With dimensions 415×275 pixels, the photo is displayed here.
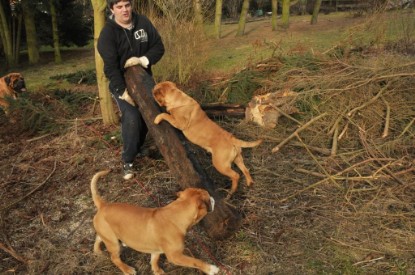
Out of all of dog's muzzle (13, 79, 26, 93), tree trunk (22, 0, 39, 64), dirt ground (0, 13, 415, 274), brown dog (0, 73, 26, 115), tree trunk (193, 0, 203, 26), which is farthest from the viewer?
tree trunk (22, 0, 39, 64)

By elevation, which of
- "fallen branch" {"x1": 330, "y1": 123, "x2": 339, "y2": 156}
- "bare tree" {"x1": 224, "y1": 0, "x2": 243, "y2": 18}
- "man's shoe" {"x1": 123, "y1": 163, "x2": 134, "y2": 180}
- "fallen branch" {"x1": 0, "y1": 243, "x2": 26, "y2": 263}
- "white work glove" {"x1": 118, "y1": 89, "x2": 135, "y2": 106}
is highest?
"bare tree" {"x1": 224, "y1": 0, "x2": 243, "y2": 18}

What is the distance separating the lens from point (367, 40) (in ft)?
31.6

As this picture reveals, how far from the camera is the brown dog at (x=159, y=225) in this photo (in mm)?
3145

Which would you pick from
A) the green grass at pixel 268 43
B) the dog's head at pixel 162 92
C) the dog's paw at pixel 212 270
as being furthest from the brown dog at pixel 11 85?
the dog's paw at pixel 212 270

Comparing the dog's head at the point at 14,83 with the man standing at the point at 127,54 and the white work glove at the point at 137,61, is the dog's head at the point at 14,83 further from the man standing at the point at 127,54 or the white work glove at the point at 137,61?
the white work glove at the point at 137,61

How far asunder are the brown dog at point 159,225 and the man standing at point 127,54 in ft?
5.97

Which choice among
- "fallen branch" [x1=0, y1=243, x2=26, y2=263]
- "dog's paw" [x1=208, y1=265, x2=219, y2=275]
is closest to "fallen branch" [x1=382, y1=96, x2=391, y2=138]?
"dog's paw" [x1=208, y1=265, x2=219, y2=275]

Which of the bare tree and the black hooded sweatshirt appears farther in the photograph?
the bare tree

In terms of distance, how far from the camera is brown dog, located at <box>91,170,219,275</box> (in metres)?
3.14

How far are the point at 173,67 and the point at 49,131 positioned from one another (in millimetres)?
3840

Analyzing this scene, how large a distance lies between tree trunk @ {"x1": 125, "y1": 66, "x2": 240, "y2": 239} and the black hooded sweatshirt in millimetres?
202

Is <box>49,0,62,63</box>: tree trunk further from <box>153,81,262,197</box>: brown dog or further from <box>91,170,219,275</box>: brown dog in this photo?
<box>91,170,219,275</box>: brown dog

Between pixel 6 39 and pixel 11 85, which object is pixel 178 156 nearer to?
pixel 11 85

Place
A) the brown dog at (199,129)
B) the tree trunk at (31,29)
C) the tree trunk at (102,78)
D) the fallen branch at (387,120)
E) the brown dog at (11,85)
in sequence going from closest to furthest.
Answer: the brown dog at (199,129) → the fallen branch at (387,120) → the tree trunk at (102,78) → the brown dog at (11,85) → the tree trunk at (31,29)
